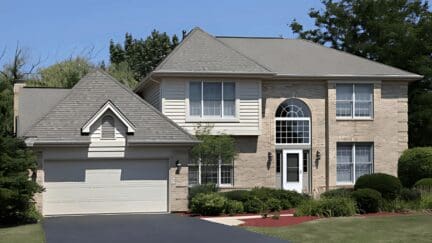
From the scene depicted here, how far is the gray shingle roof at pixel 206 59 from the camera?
29.3 metres

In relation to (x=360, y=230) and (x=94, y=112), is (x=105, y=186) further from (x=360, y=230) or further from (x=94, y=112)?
(x=360, y=230)

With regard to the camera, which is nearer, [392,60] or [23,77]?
[392,60]

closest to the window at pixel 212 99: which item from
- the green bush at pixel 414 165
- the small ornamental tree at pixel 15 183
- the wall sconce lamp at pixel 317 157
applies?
the wall sconce lamp at pixel 317 157

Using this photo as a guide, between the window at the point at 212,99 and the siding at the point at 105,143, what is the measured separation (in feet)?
17.2

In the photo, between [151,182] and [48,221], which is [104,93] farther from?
[48,221]

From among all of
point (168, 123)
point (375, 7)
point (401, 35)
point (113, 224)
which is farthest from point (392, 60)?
point (113, 224)

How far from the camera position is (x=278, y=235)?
17422 millimetres

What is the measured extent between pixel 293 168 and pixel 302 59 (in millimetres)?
5629

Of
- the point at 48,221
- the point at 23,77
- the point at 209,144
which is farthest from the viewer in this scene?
the point at 23,77

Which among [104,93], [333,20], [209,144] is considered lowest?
[209,144]

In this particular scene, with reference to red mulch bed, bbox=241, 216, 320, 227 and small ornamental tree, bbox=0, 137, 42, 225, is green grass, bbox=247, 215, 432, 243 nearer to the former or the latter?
red mulch bed, bbox=241, 216, 320, 227

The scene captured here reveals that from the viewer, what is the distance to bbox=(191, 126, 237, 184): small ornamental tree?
28.2 m

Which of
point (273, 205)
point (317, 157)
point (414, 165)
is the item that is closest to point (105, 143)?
point (273, 205)

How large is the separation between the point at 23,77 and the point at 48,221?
115 feet
